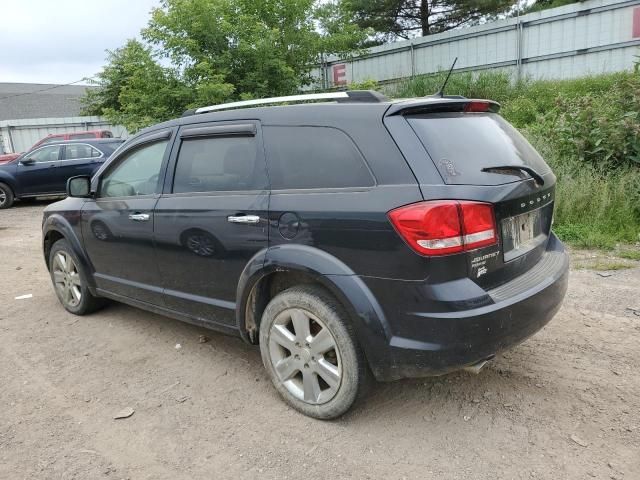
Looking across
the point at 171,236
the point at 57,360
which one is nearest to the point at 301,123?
the point at 171,236

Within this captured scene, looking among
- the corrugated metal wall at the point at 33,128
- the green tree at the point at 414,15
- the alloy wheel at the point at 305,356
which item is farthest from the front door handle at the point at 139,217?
the corrugated metal wall at the point at 33,128

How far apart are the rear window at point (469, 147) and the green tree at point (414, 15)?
60.4 ft

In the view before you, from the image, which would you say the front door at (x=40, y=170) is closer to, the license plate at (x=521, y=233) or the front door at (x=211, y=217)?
the front door at (x=211, y=217)

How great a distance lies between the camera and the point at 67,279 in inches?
197

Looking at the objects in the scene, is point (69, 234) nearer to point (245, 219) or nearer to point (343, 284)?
point (245, 219)

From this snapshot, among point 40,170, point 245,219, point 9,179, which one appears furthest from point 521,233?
point 9,179

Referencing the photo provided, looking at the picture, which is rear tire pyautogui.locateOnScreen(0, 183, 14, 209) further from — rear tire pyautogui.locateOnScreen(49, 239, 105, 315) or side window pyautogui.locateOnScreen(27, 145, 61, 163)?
rear tire pyautogui.locateOnScreen(49, 239, 105, 315)

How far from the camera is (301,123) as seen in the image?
3066mm

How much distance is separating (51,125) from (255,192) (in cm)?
2722

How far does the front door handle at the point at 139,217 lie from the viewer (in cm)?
387

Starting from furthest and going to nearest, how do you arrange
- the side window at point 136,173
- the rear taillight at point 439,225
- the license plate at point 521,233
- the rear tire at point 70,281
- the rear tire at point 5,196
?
the rear tire at point 5,196 < the rear tire at point 70,281 < the side window at point 136,173 < the license plate at point 521,233 < the rear taillight at point 439,225

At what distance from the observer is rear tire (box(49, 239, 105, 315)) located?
4793 millimetres

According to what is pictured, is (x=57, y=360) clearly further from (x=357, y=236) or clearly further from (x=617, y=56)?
(x=617, y=56)

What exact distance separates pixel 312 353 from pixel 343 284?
512mm
